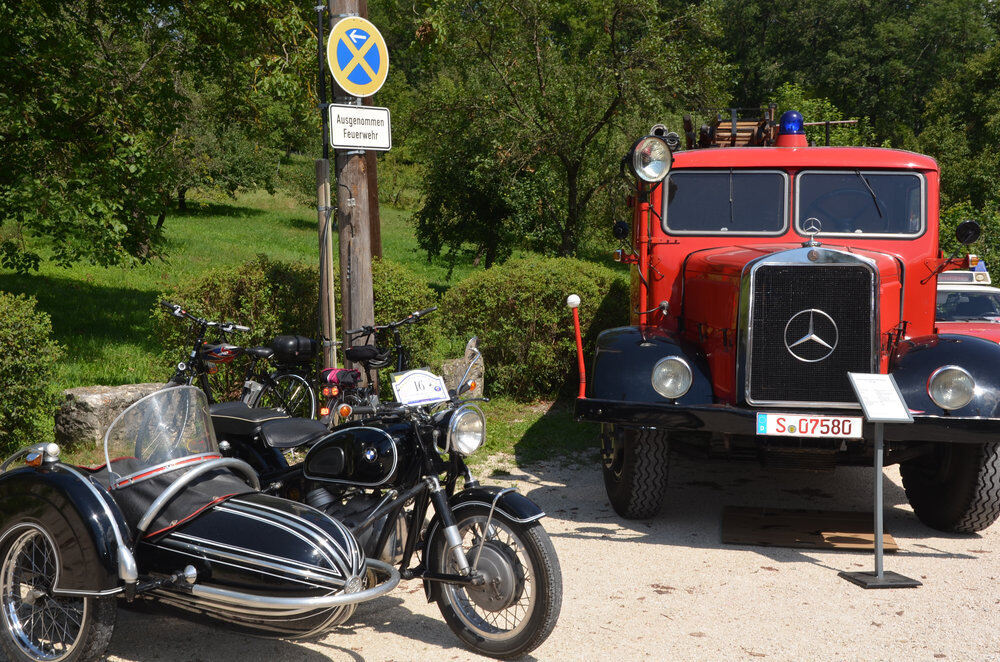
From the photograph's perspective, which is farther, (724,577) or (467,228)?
(467,228)

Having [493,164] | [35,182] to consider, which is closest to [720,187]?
[35,182]

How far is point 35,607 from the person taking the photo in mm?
3402

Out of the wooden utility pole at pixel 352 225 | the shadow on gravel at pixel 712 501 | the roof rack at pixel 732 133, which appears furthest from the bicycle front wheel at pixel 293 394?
Result: the roof rack at pixel 732 133

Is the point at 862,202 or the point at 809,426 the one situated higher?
the point at 862,202

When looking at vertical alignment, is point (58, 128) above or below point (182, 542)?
above

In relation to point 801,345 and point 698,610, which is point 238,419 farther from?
point 801,345

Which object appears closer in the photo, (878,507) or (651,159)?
(878,507)

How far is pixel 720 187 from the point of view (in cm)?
Answer: 642

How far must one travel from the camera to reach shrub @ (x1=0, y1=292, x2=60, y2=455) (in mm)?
5668

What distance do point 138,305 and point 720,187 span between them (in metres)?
11.0

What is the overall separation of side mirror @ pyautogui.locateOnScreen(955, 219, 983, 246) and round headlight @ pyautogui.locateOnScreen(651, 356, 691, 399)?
2276 millimetres

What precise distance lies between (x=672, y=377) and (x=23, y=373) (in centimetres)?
439

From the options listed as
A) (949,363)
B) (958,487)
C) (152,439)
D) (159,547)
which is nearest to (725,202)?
(949,363)

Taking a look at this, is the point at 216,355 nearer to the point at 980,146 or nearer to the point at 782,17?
the point at 980,146
